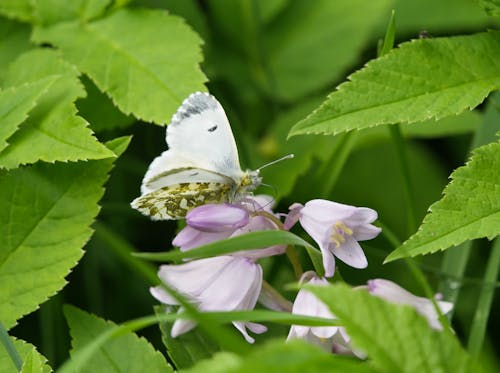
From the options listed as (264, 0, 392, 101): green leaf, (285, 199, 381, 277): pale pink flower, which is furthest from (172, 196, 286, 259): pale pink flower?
(264, 0, 392, 101): green leaf

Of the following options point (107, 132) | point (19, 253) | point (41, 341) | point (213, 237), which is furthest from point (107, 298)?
point (213, 237)

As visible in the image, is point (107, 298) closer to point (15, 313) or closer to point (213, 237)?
point (15, 313)

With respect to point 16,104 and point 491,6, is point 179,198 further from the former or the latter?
point 491,6

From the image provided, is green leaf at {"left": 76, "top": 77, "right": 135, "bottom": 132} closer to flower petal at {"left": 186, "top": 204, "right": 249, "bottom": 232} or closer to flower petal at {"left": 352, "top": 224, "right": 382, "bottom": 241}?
flower petal at {"left": 186, "top": 204, "right": 249, "bottom": 232}

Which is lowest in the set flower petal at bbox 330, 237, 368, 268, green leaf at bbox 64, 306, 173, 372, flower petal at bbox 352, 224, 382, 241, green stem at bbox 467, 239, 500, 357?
green stem at bbox 467, 239, 500, 357

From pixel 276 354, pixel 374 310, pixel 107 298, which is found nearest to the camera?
pixel 276 354

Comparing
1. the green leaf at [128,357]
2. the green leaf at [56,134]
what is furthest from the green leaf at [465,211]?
the green leaf at [56,134]
